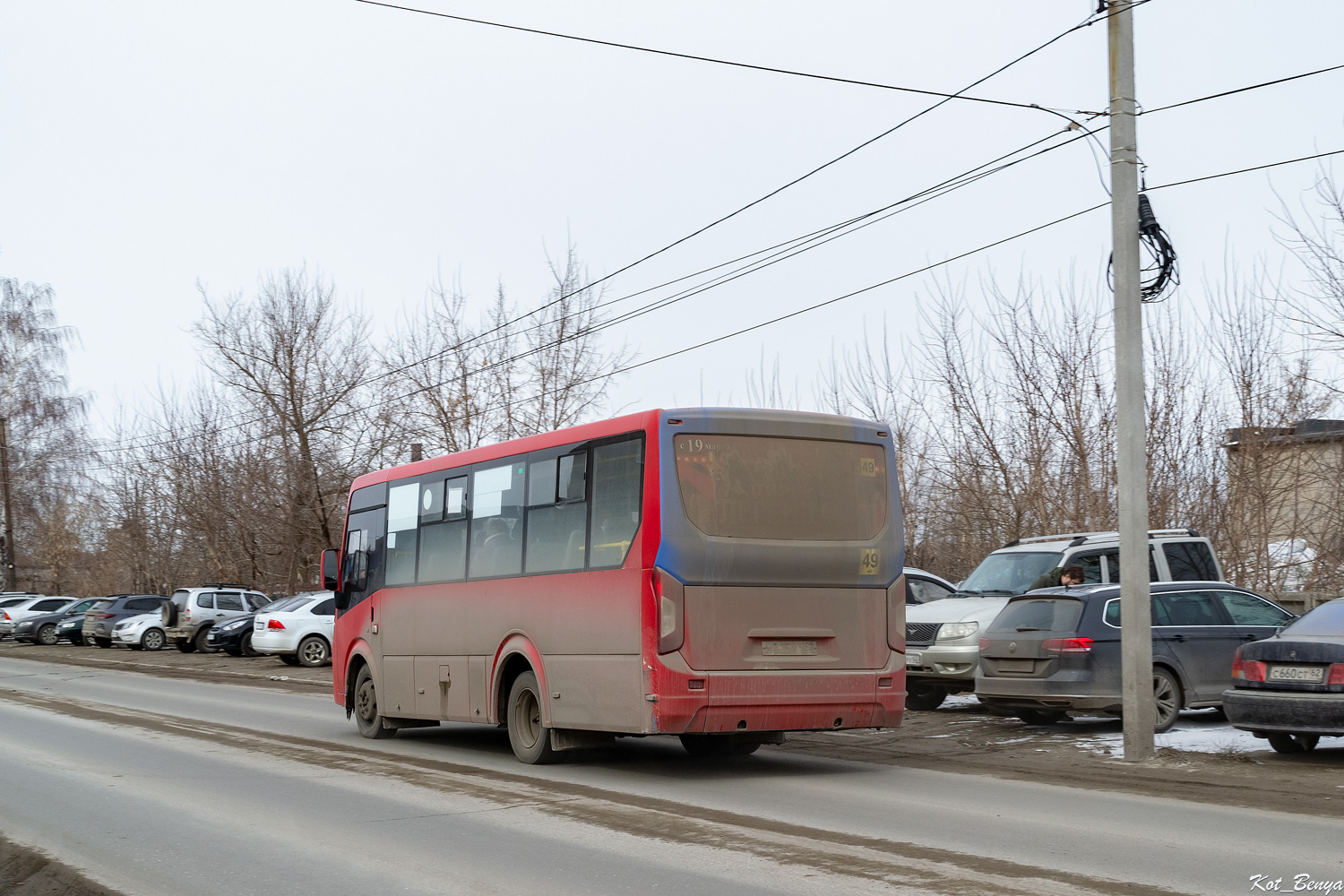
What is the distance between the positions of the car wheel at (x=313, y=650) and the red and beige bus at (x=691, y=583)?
719 inches

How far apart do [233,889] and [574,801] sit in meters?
3.22

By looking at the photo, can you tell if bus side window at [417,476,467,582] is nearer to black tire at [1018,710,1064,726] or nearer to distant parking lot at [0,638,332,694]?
black tire at [1018,710,1064,726]

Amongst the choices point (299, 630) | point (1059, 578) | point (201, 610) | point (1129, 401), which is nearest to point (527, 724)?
point (1129, 401)

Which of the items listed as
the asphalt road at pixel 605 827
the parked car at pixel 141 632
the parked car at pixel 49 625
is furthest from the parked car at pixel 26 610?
the asphalt road at pixel 605 827

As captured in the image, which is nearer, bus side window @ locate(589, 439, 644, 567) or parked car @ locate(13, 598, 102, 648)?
bus side window @ locate(589, 439, 644, 567)

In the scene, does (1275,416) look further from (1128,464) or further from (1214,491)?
(1128,464)

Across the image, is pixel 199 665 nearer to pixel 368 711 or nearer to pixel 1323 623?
pixel 368 711

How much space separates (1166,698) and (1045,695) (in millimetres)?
1386

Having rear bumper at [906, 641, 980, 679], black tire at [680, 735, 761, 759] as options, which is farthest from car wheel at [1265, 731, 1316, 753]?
black tire at [680, 735, 761, 759]

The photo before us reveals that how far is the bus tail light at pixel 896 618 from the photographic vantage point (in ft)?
36.6

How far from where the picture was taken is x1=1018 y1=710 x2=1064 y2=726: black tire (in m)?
13.5

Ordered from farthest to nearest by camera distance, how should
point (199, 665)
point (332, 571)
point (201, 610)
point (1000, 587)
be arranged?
point (201, 610), point (199, 665), point (1000, 587), point (332, 571)

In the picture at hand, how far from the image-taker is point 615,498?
1077cm

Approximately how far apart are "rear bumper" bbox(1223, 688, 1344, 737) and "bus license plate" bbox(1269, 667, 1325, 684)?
0.12m
